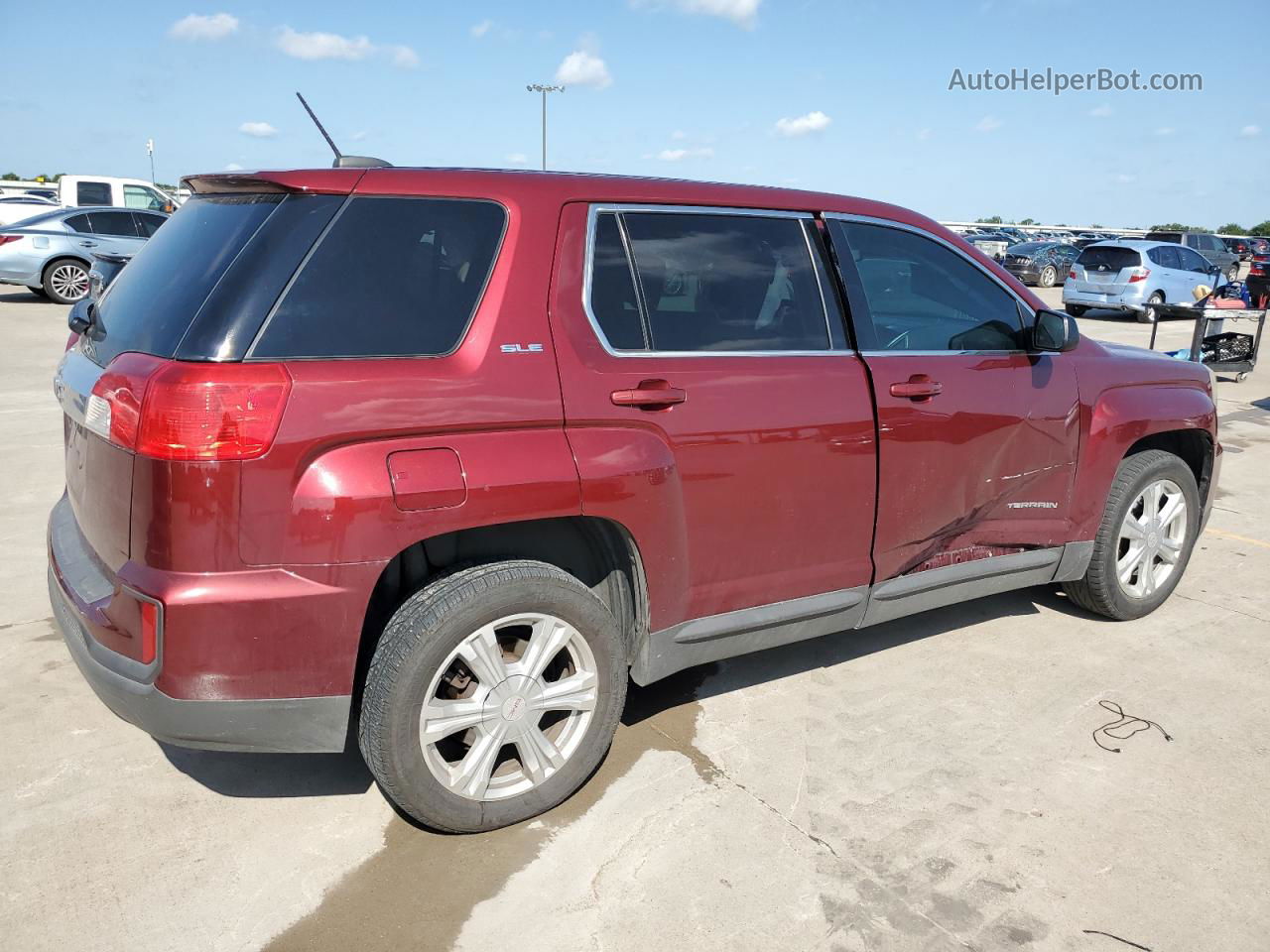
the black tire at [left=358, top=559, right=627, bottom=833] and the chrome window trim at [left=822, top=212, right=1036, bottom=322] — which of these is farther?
the chrome window trim at [left=822, top=212, right=1036, bottom=322]

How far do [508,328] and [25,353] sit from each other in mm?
10781

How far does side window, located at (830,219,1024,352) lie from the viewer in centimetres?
360

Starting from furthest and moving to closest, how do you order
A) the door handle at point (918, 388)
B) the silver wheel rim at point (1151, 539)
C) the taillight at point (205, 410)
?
the silver wheel rim at point (1151, 539) < the door handle at point (918, 388) < the taillight at point (205, 410)

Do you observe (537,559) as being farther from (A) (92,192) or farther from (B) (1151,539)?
(A) (92,192)

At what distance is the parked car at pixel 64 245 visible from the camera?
15648mm

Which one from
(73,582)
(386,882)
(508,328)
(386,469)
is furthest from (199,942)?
(508,328)

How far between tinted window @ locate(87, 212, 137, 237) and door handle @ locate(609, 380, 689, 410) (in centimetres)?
1633

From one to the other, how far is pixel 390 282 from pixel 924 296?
2.18 meters

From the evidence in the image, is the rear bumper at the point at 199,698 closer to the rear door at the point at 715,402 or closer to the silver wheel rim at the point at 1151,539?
the rear door at the point at 715,402

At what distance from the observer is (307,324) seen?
97.8 inches

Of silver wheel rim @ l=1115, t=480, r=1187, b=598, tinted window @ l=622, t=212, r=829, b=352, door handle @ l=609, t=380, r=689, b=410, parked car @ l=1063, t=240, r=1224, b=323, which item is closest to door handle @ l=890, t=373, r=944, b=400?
tinted window @ l=622, t=212, r=829, b=352

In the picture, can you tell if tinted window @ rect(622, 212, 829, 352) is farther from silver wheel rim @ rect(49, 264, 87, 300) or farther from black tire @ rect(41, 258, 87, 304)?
silver wheel rim @ rect(49, 264, 87, 300)

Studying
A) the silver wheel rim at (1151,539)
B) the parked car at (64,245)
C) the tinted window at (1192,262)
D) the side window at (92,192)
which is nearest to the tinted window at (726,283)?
the silver wheel rim at (1151,539)

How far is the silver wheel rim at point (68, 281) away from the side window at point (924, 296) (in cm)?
1607
